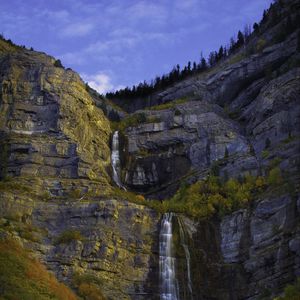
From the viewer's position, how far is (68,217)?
64312 mm

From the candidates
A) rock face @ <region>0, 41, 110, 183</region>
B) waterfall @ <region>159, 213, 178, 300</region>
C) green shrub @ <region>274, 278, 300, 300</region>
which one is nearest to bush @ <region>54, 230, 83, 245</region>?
waterfall @ <region>159, 213, 178, 300</region>

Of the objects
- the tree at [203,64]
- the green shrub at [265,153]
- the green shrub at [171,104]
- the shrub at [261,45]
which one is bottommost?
the green shrub at [265,153]

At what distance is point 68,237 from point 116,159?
2158 centimetres

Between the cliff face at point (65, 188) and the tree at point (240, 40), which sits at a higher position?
the tree at point (240, 40)

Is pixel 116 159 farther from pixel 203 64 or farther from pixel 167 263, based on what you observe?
pixel 203 64

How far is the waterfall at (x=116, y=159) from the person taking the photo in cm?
7901

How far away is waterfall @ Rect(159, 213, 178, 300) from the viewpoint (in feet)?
197

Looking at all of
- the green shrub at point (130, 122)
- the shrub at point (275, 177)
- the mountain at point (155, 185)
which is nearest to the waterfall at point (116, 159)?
the mountain at point (155, 185)

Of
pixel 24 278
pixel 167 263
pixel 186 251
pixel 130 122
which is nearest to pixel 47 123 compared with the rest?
pixel 130 122

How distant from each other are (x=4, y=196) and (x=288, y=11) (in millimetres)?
55383

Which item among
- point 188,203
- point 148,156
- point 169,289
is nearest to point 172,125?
point 148,156

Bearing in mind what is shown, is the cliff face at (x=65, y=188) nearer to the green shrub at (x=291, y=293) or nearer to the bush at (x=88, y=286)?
the bush at (x=88, y=286)

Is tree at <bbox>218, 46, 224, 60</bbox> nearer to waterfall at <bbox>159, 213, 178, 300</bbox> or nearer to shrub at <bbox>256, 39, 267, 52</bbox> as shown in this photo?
shrub at <bbox>256, 39, 267, 52</bbox>

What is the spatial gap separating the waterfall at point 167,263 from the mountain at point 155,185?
123mm
